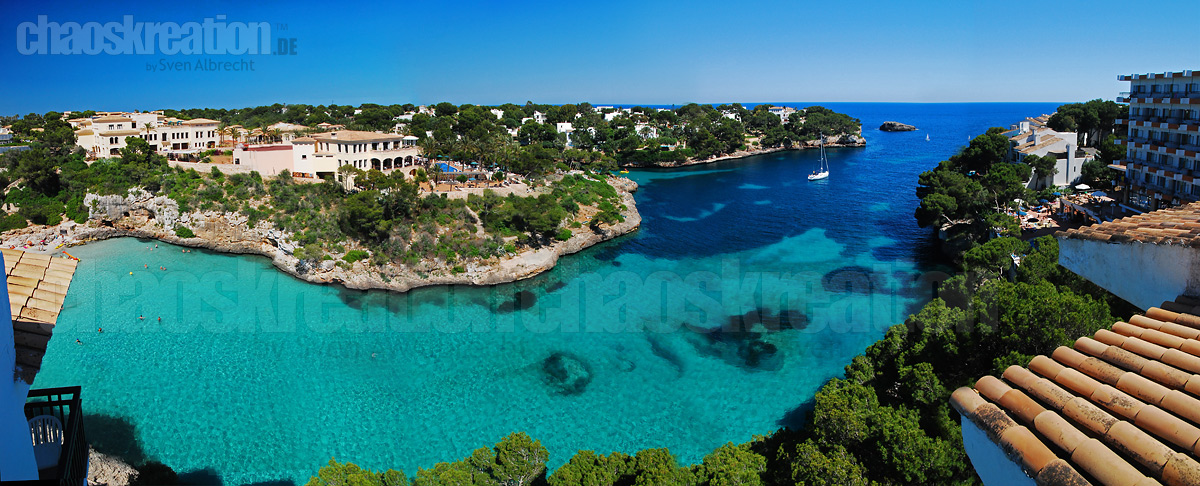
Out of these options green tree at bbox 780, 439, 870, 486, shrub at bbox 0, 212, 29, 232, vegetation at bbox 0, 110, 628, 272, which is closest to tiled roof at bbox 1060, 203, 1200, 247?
green tree at bbox 780, 439, 870, 486

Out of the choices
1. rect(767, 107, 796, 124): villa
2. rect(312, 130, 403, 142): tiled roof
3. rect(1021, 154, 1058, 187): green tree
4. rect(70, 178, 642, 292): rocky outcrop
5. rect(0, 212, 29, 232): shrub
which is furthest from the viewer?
rect(767, 107, 796, 124): villa

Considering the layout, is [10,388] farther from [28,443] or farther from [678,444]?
[678,444]

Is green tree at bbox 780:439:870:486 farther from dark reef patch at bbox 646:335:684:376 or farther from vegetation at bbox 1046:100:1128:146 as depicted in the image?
vegetation at bbox 1046:100:1128:146

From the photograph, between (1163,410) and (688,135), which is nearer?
(1163,410)

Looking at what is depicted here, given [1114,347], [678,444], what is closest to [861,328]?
[678,444]

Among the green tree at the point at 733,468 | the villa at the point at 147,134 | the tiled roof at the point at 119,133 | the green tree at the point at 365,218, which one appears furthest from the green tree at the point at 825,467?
the tiled roof at the point at 119,133

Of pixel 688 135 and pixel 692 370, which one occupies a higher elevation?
pixel 688 135
